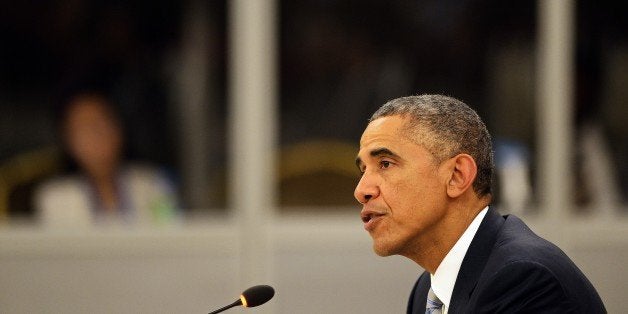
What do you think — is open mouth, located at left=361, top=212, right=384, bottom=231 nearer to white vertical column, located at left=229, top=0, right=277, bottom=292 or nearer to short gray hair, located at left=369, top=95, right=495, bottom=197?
short gray hair, located at left=369, top=95, right=495, bottom=197

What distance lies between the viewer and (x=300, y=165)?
700 centimetres

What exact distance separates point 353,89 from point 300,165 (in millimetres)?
619

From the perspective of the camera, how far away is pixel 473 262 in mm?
3080

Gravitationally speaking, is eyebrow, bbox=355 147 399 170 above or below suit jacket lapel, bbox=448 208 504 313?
above

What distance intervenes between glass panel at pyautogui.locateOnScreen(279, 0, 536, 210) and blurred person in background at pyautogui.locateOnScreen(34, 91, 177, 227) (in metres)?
0.93

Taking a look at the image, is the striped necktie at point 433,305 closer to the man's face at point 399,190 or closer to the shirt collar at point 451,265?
the shirt collar at point 451,265

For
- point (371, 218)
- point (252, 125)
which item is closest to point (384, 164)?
point (371, 218)

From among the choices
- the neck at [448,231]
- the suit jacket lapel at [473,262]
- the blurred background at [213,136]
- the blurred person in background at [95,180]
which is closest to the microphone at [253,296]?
the neck at [448,231]

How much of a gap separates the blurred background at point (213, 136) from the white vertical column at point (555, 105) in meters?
0.23

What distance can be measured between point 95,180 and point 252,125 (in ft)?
3.59

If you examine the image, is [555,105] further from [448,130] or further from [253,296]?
[253,296]

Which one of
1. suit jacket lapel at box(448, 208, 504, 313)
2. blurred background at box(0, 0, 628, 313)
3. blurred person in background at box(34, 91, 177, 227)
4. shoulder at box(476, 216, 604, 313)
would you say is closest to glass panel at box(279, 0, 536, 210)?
blurred background at box(0, 0, 628, 313)

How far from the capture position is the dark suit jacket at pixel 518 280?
2854mm

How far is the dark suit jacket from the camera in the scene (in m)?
2.85
